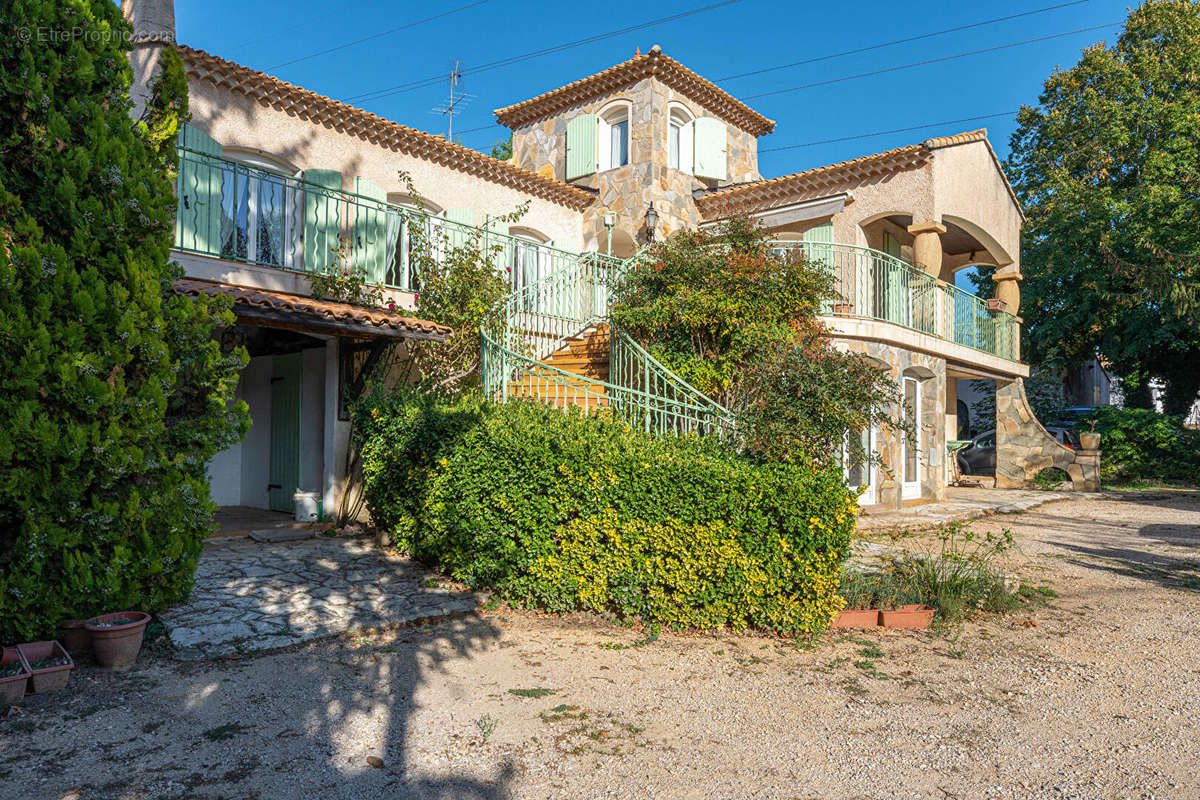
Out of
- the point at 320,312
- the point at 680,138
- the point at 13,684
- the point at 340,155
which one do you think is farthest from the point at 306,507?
the point at 680,138

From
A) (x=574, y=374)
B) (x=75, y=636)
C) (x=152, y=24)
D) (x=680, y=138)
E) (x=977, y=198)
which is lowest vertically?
(x=75, y=636)

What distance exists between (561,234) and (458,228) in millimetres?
3631

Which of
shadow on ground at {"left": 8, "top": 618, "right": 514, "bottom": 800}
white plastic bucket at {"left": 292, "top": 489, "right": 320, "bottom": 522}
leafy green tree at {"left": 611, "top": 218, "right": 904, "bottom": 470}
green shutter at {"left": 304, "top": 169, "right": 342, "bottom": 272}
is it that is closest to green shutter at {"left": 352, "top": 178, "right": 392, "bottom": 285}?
green shutter at {"left": 304, "top": 169, "right": 342, "bottom": 272}

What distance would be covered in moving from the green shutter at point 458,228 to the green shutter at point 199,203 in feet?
8.79

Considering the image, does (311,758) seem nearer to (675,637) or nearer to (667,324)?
(675,637)

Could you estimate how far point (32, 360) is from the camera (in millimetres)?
4047

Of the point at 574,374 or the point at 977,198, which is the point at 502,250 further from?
the point at 977,198

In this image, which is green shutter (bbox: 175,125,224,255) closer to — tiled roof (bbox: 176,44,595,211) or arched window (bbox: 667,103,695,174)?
tiled roof (bbox: 176,44,595,211)

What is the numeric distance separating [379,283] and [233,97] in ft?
9.78

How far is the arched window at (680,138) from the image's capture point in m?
14.4

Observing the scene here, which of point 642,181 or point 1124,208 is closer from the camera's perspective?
point 642,181

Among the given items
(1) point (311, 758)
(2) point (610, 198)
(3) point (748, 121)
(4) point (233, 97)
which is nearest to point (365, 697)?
(1) point (311, 758)

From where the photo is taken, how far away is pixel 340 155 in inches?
401

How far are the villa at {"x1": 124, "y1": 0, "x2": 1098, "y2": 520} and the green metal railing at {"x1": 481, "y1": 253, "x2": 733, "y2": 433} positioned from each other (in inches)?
1.7
